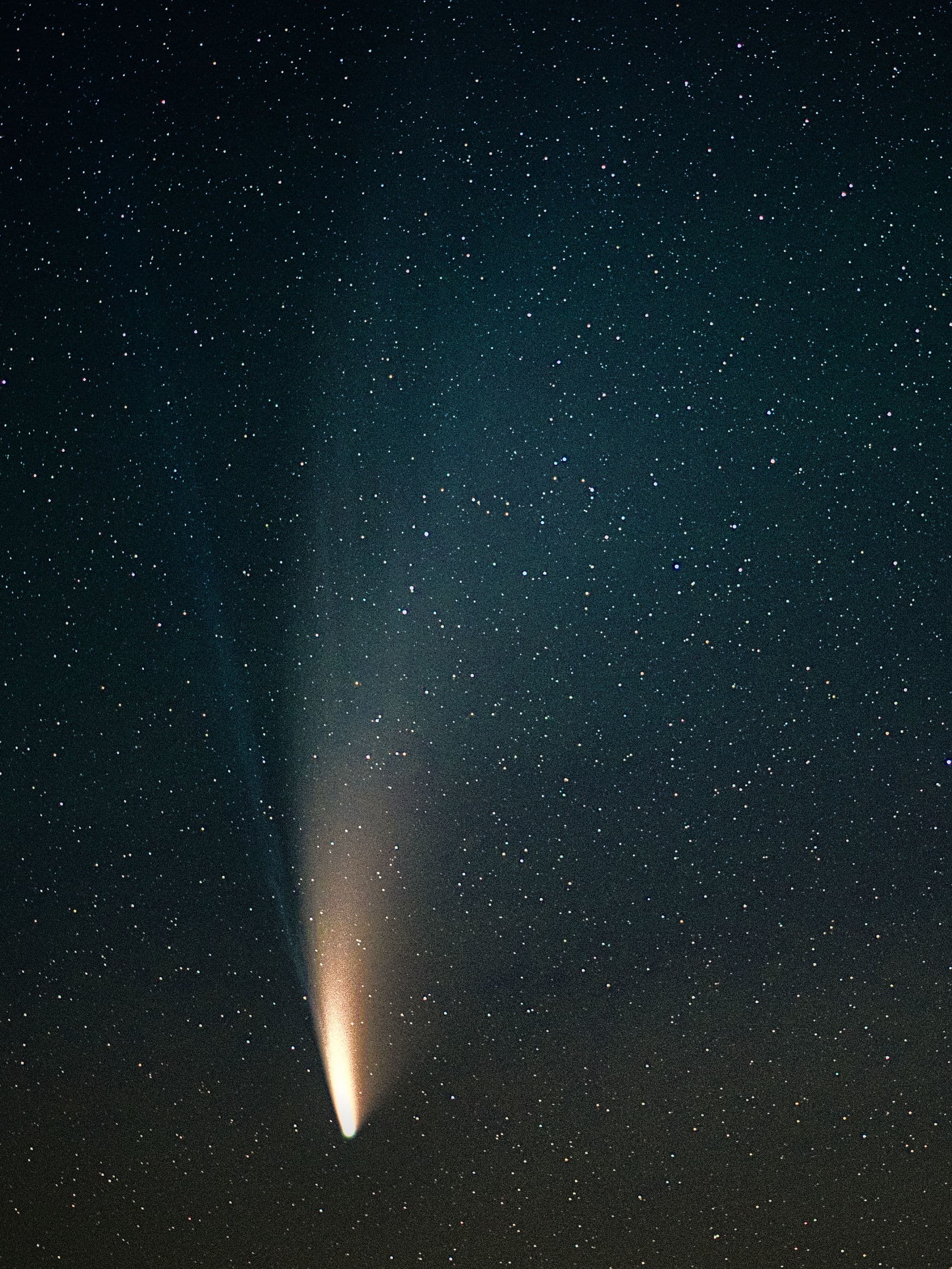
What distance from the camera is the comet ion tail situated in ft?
1.76

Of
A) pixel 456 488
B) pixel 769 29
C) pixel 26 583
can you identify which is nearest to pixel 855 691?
pixel 456 488

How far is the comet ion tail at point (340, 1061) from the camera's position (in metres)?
0.54

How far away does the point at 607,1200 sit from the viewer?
1.72 ft

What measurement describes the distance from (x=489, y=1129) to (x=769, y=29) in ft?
1.90

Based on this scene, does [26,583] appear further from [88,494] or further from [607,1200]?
[607,1200]

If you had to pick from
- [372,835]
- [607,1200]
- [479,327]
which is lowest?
[607,1200]

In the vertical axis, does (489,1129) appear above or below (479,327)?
below

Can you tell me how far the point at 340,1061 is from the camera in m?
0.54

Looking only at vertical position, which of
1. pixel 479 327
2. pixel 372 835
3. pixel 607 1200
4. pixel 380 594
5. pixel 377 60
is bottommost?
pixel 607 1200

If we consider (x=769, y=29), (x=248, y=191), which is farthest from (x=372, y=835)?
(x=769, y=29)

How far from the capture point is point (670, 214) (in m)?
0.49

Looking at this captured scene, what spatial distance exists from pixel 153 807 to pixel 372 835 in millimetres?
128

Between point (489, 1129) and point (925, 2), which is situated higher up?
point (925, 2)

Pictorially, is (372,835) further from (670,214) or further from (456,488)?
(670,214)
